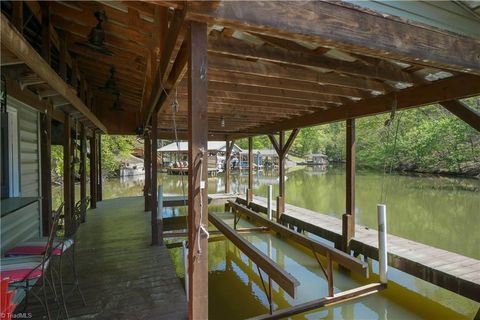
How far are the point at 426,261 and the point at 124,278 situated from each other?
12.2ft

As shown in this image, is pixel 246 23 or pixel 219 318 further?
pixel 219 318

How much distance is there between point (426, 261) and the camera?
12.7ft

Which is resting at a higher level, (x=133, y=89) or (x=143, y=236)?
(x=133, y=89)

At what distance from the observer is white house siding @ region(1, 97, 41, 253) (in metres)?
3.13

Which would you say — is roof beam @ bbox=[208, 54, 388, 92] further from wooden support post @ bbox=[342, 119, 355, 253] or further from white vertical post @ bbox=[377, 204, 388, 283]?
white vertical post @ bbox=[377, 204, 388, 283]

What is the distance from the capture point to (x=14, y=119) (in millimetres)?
3383

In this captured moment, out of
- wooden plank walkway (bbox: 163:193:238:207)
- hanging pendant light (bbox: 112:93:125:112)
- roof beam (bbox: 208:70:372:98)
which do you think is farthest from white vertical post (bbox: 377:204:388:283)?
hanging pendant light (bbox: 112:93:125:112)

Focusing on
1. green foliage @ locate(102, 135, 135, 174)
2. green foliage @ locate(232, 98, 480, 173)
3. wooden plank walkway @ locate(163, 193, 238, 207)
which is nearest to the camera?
wooden plank walkway @ locate(163, 193, 238, 207)

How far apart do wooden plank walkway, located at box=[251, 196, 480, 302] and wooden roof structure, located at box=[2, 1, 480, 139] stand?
73.1 inches

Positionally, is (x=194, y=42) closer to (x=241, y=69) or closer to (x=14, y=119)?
(x=241, y=69)

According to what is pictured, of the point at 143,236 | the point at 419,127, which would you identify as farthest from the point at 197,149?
the point at 419,127

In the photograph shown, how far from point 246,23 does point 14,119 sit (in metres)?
3.24

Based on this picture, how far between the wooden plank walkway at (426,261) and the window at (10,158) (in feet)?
15.7

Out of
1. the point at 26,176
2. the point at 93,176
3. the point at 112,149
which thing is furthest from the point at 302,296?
the point at 112,149
